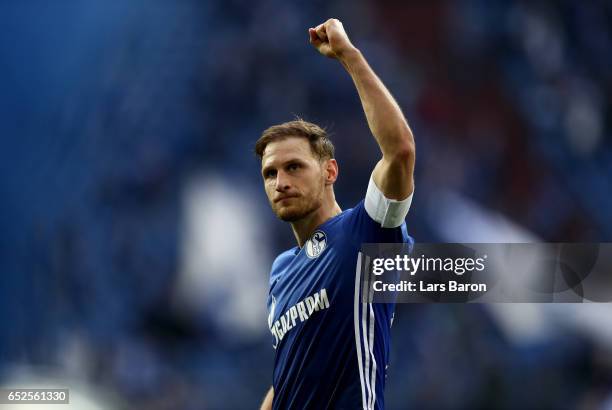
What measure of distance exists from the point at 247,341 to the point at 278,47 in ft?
14.9

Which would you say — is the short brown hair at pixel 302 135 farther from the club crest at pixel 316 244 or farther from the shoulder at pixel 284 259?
the shoulder at pixel 284 259

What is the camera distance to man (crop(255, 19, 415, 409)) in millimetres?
3197

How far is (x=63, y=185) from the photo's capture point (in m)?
11.0

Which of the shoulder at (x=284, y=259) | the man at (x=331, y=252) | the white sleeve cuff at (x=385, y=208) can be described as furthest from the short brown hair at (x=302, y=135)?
the white sleeve cuff at (x=385, y=208)

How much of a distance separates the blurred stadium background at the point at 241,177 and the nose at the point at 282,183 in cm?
675

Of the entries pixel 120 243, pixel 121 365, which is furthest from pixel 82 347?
pixel 120 243

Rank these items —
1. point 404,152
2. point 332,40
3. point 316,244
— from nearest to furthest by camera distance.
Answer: point 404,152, point 332,40, point 316,244

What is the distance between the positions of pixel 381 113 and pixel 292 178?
2.83 ft

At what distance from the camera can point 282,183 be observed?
3.82 m

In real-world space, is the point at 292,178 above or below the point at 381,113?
above

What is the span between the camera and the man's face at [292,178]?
3.81 metres

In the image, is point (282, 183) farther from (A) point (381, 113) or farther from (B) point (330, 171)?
(A) point (381, 113)

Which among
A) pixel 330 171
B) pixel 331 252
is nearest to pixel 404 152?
pixel 331 252

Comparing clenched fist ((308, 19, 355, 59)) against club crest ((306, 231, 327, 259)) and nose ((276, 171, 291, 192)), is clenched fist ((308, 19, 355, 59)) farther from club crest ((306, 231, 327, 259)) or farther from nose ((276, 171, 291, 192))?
club crest ((306, 231, 327, 259))
